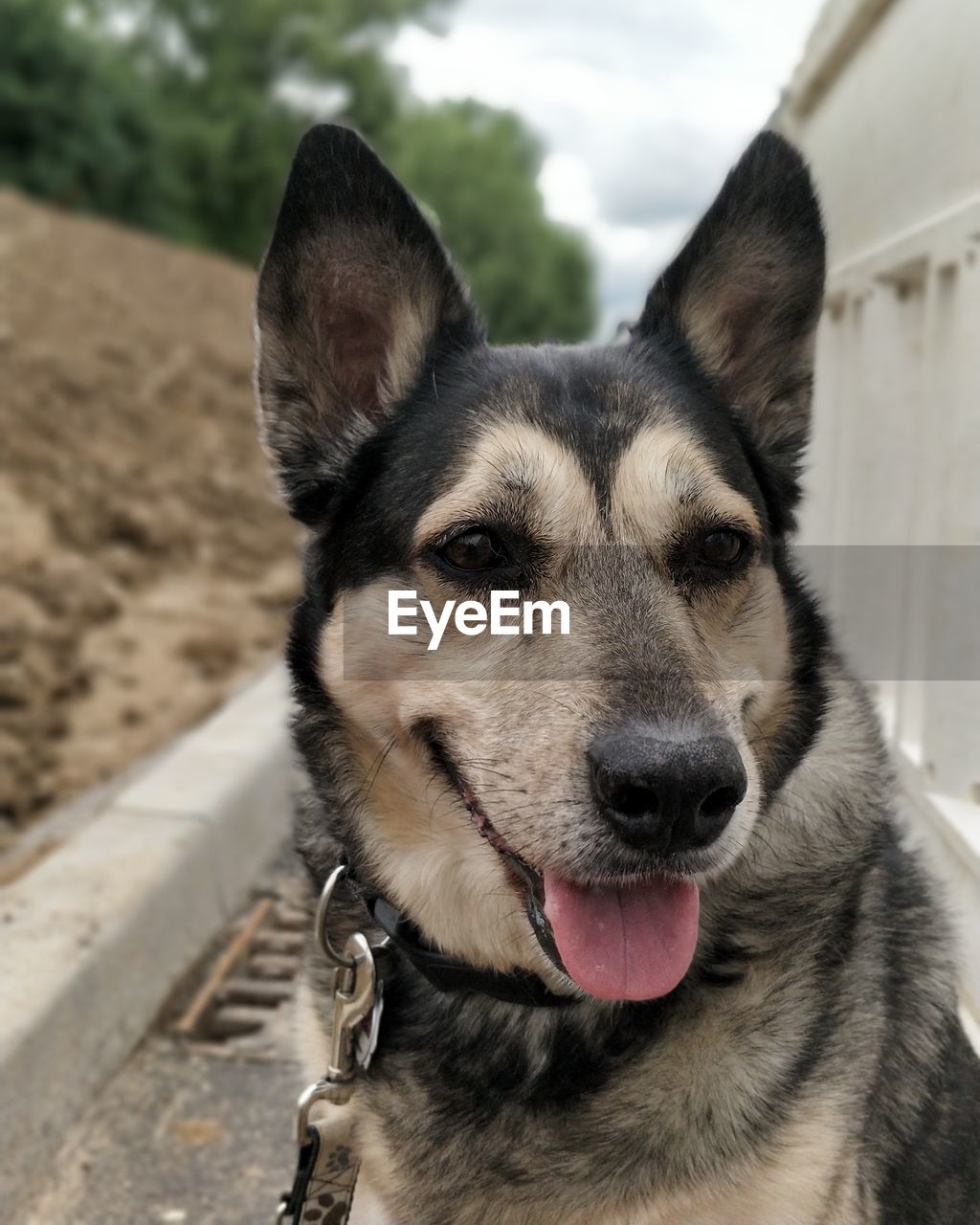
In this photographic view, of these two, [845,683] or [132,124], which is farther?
[132,124]

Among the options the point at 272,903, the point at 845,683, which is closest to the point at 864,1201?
the point at 845,683

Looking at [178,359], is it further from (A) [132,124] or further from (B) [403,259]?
(A) [132,124]

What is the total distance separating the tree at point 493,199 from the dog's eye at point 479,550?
1699 inches

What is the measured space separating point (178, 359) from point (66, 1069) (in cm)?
1307

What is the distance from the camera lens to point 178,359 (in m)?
15.3

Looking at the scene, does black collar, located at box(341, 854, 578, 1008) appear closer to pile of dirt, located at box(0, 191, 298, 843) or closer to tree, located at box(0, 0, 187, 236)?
pile of dirt, located at box(0, 191, 298, 843)

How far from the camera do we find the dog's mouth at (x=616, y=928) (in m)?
2.10

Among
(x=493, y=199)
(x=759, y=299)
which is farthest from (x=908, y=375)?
(x=493, y=199)

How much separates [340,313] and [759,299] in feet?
2.93

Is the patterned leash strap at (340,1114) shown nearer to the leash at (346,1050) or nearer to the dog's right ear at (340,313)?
the leash at (346,1050)

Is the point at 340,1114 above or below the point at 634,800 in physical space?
below

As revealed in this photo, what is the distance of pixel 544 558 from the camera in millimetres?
2375

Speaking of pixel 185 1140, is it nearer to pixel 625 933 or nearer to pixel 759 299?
pixel 625 933

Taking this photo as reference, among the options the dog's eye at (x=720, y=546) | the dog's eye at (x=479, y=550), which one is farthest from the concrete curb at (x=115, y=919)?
the dog's eye at (x=720, y=546)
